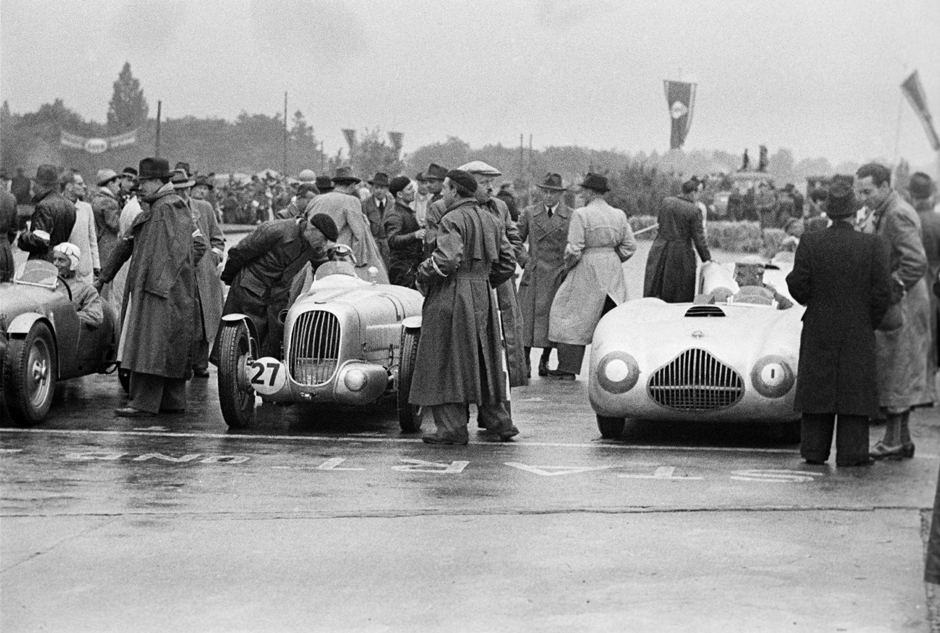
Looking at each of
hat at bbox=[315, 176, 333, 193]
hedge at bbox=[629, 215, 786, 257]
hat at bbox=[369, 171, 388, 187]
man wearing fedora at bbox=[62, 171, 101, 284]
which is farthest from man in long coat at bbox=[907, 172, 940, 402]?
hedge at bbox=[629, 215, 786, 257]

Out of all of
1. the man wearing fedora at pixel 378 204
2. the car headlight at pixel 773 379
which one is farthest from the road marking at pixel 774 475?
the man wearing fedora at pixel 378 204

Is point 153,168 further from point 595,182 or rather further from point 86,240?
point 595,182

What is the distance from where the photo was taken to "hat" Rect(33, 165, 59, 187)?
13.1 m

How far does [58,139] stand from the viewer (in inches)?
642

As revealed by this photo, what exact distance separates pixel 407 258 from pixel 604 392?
15.9 ft

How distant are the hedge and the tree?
6705mm

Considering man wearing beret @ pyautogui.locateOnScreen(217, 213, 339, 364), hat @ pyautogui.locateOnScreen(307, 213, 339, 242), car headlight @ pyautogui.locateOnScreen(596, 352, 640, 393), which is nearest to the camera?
car headlight @ pyautogui.locateOnScreen(596, 352, 640, 393)

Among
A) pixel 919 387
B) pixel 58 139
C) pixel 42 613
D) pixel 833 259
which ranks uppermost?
pixel 58 139

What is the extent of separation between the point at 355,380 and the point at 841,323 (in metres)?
3.07

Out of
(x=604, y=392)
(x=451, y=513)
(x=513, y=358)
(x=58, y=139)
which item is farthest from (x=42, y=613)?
(x=58, y=139)

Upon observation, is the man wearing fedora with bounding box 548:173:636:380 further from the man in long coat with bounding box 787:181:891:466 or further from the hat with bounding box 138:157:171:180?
the man in long coat with bounding box 787:181:891:466

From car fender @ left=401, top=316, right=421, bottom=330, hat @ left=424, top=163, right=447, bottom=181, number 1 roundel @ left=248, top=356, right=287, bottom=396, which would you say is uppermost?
hat @ left=424, top=163, right=447, bottom=181

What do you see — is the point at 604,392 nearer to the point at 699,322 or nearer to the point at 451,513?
the point at 699,322

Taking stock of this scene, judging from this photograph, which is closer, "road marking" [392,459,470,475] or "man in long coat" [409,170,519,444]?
"road marking" [392,459,470,475]
